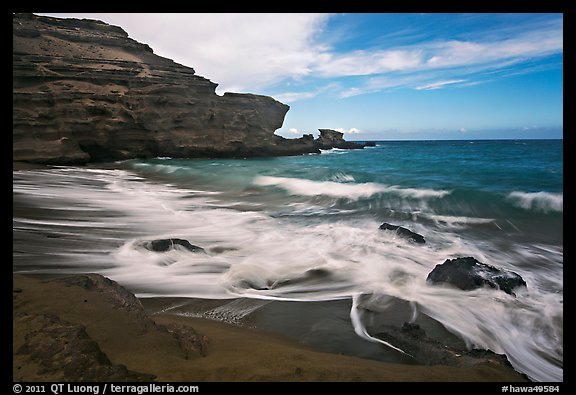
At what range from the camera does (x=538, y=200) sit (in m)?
11.1

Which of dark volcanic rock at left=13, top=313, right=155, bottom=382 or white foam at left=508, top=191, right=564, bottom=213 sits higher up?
white foam at left=508, top=191, right=564, bottom=213

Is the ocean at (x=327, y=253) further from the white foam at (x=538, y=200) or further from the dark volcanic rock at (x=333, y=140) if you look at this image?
the dark volcanic rock at (x=333, y=140)

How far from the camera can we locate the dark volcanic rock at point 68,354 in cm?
173

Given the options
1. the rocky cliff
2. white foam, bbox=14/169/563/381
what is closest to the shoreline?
white foam, bbox=14/169/563/381

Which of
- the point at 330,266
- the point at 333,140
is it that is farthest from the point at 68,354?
the point at 333,140

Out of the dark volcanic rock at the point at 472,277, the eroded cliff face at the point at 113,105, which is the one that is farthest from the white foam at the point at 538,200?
the eroded cliff face at the point at 113,105

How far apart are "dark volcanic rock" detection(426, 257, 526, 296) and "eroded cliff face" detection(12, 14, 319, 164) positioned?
2363cm

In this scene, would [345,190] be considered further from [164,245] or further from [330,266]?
[164,245]

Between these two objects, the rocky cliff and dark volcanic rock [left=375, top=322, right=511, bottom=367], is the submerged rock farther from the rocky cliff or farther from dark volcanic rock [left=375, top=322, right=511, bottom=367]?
the rocky cliff

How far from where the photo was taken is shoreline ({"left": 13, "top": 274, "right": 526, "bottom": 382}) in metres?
1.88

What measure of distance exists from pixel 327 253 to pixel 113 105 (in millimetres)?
28667
